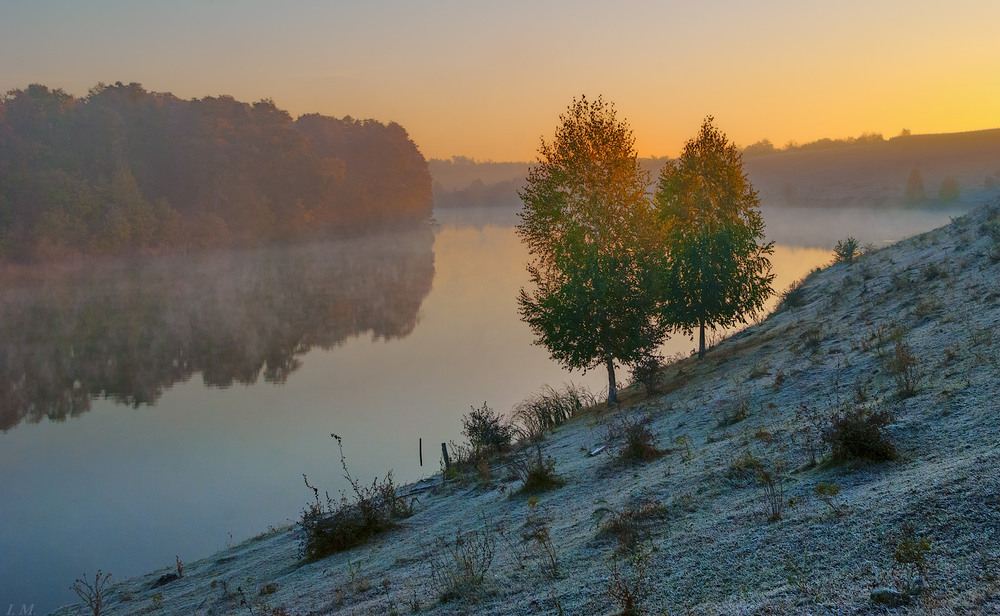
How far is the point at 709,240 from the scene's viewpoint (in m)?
24.4

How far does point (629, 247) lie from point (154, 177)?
75435mm

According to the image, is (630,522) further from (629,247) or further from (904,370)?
(629,247)

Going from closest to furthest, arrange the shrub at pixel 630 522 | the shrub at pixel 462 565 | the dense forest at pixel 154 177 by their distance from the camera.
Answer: the shrub at pixel 462 565 < the shrub at pixel 630 522 < the dense forest at pixel 154 177

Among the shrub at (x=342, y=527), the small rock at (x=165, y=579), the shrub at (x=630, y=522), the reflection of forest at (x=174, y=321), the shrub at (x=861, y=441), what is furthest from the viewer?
the reflection of forest at (x=174, y=321)

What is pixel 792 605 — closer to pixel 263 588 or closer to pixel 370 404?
pixel 263 588

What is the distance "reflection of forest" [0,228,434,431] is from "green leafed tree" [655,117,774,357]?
780 inches

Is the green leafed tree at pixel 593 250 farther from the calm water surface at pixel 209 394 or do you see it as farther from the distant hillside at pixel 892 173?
the distant hillside at pixel 892 173

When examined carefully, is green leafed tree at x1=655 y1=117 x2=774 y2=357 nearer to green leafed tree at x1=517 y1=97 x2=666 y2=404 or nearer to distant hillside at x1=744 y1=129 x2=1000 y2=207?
green leafed tree at x1=517 y1=97 x2=666 y2=404

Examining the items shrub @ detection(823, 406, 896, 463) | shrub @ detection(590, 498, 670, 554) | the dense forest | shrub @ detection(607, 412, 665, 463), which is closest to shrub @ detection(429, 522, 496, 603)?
shrub @ detection(590, 498, 670, 554)

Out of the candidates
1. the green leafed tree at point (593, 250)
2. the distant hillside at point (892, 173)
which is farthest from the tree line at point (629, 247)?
the distant hillside at point (892, 173)

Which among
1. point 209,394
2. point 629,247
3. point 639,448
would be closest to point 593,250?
point 629,247

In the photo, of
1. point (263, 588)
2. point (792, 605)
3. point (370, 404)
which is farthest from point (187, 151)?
point (792, 605)

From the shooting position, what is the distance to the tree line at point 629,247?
72.6 ft

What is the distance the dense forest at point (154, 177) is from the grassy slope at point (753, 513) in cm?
6286
